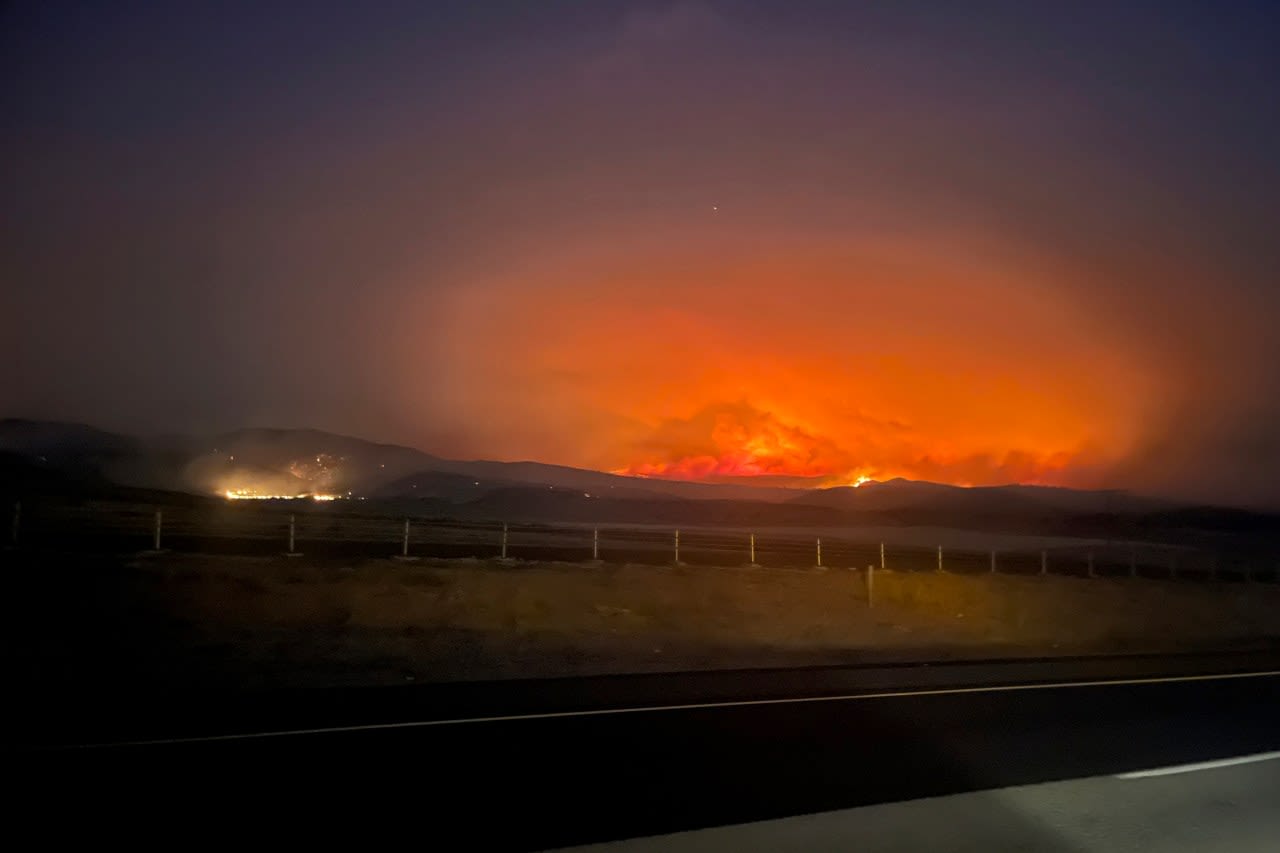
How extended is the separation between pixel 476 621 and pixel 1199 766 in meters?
15.7

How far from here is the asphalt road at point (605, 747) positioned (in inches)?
340

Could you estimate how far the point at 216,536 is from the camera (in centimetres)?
3244

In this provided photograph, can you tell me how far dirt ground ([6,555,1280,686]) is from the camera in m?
19.1

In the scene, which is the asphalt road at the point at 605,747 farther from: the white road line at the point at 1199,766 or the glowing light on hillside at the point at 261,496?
the glowing light on hillside at the point at 261,496

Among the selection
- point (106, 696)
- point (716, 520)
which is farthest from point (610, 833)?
point (716, 520)

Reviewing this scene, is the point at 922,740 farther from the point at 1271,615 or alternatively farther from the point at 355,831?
the point at 1271,615

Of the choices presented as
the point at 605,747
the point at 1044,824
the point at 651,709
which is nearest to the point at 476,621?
the point at 651,709

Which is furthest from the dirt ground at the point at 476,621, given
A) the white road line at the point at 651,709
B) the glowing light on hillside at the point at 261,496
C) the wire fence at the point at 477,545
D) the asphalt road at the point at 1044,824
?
the glowing light on hillside at the point at 261,496

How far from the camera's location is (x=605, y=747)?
11.1 metres

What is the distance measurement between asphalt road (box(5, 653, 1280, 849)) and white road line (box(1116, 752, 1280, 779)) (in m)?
0.29

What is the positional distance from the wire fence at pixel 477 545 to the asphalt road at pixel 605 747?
12146 millimetres

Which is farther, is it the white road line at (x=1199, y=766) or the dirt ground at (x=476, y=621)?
the dirt ground at (x=476, y=621)

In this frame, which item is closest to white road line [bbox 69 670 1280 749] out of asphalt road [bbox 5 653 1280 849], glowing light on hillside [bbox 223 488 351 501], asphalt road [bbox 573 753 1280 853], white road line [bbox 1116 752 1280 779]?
asphalt road [bbox 5 653 1280 849]

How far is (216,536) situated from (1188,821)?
95.1 feet
